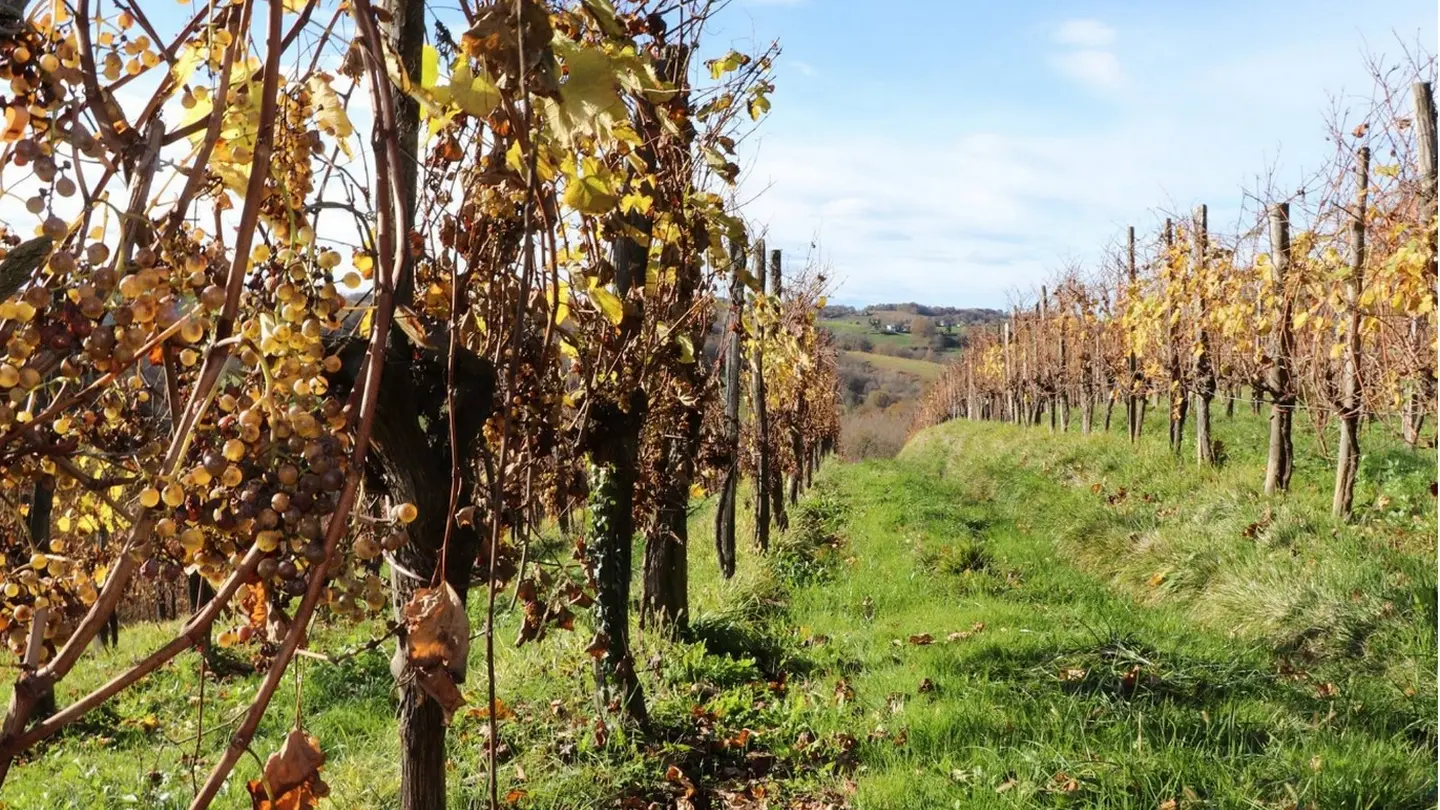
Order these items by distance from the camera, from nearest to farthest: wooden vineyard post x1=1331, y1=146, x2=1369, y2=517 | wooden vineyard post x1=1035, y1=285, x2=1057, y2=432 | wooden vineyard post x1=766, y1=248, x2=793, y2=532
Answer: wooden vineyard post x1=1331, y1=146, x2=1369, y2=517, wooden vineyard post x1=766, y1=248, x2=793, y2=532, wooden vineyard post x1=1035, y1=285, x2=1057, y2=432

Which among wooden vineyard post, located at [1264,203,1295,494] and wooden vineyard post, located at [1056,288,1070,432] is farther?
wooden vineyard post, located at [1056,288,1070,432]

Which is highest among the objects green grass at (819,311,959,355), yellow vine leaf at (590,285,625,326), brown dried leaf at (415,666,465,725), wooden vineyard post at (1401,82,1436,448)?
green grass at (819,311,959,355)

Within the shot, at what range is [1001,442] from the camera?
66.0 ft

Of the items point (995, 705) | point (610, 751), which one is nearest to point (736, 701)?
point (610, 751)

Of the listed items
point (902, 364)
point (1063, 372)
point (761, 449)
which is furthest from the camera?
point (902, 364)

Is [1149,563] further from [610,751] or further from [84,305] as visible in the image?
[84,305]

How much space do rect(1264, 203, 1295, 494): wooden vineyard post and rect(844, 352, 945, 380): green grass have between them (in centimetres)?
7317

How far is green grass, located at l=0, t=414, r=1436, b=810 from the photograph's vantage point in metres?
4.01

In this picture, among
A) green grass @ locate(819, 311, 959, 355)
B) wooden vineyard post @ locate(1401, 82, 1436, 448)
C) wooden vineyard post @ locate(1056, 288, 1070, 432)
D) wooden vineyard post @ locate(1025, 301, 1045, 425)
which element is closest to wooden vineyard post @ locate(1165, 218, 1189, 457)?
wooden vineyard post @ locate(1401, 82, 1436, 448)

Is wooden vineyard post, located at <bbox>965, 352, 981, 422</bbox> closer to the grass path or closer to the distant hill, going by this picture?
the grass path

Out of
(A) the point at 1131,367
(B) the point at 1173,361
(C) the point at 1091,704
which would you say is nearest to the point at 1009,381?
(A) the point at 1131,367

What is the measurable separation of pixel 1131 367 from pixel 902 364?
7427 centimetres

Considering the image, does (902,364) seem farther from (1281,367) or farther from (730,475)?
(730,475)

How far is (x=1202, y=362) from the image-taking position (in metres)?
12.9
